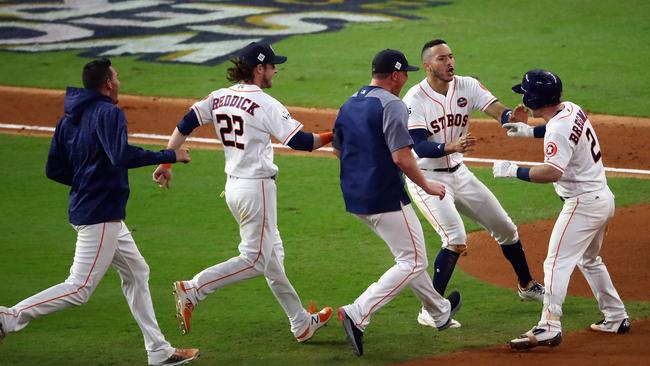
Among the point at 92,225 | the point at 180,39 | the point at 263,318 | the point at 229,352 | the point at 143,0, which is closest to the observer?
the point at 92,225

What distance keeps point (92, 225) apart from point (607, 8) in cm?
1630

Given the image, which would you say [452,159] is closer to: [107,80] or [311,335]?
[311,335]

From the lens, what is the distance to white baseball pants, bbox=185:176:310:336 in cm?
805

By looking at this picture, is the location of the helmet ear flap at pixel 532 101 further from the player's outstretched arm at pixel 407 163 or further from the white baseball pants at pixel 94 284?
the white baseball pants at pixel 94 284

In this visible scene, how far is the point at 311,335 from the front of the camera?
8344 mm

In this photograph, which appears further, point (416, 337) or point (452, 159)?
point (452, 159)

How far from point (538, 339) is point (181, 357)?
7.74ft

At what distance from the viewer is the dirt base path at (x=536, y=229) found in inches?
305

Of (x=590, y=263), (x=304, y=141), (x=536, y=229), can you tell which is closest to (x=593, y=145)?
(x=590, y=263)

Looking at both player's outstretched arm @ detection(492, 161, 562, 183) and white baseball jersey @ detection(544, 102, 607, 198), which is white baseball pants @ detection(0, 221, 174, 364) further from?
white baseball jersey @ detection(544, 102, 607, 198)

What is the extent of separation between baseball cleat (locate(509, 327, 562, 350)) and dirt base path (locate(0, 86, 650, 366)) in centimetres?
7

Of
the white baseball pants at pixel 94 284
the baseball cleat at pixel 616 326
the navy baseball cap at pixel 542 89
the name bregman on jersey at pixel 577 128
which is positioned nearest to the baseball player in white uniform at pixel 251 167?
the white baseball pants at pixel 94 284

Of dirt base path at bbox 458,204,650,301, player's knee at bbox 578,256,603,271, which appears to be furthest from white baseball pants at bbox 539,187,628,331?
dirt base path at bbox 458,204,650,301

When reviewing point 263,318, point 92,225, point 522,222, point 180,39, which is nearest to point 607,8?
point 180,39
